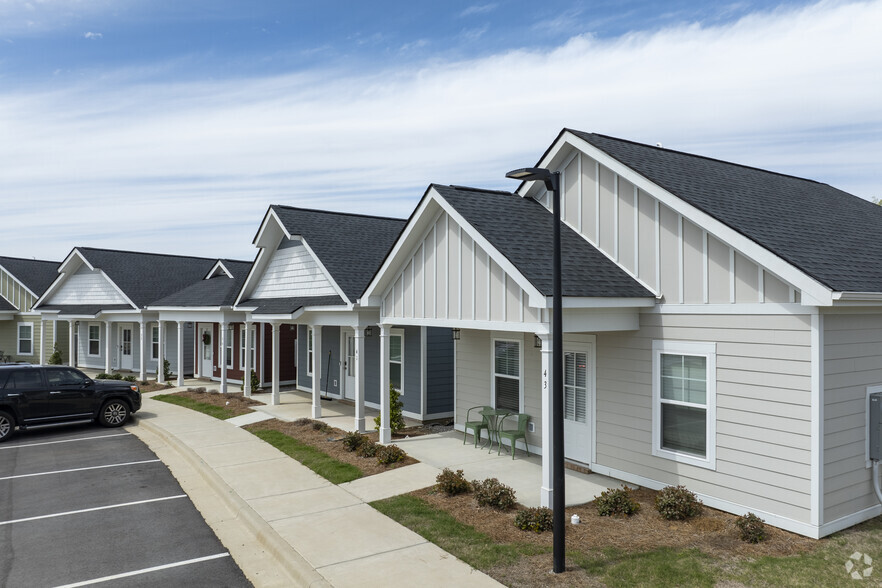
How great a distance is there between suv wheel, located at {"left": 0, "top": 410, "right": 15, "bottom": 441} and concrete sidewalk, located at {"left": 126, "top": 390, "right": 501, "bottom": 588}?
4.32 meters

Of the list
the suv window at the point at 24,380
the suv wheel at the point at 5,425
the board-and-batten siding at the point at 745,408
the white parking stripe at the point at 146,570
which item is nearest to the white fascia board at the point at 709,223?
the board-and-batten siding at the point at 745,408

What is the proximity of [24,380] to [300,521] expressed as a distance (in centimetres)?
1138

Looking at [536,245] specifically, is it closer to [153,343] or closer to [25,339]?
[153,343]

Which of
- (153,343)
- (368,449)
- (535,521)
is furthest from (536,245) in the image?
(153,343)

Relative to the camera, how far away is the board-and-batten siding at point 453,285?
10.4 m

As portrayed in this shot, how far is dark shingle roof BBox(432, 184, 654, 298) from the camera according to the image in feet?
32.2

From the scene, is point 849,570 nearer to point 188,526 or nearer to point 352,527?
point 352,527

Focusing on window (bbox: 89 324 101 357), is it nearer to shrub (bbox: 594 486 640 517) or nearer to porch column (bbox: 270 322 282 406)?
porch column (bbox: 270 322 282 406)

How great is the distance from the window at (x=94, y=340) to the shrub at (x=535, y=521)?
30.8m

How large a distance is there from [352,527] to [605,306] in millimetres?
5099

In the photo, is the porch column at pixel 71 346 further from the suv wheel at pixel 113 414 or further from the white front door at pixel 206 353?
the suv wheel at pixel 113 414

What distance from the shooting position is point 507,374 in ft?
44.5

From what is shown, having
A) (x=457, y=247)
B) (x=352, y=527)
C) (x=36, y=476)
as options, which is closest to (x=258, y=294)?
(x=36, y=476)

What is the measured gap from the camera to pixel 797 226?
10352 millimetres
